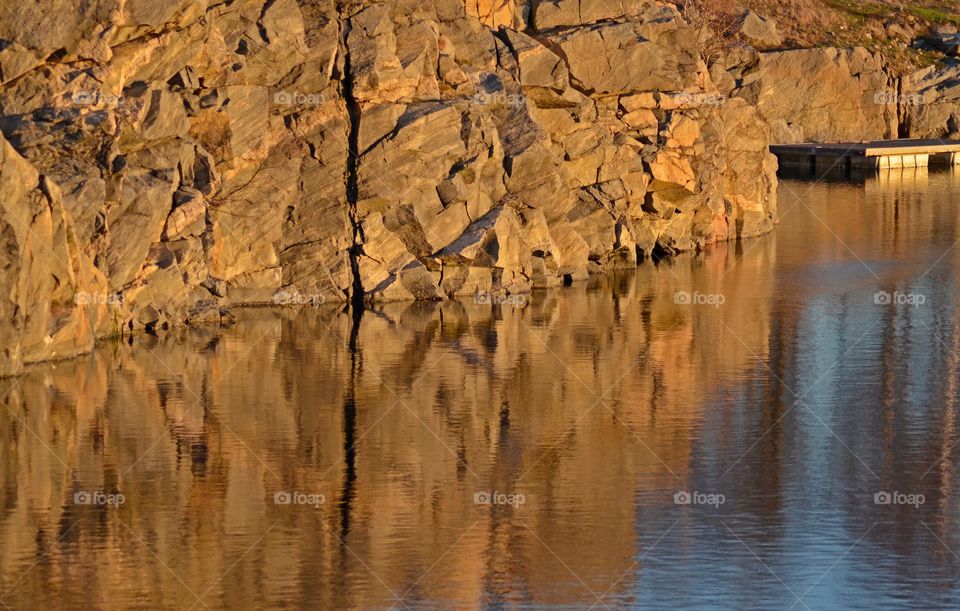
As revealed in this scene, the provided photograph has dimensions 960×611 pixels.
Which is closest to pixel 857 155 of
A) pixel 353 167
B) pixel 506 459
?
pixel 353 167

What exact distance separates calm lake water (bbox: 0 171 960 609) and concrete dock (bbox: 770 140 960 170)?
5351cm

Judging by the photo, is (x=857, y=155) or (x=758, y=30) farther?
(x=758, y=30)

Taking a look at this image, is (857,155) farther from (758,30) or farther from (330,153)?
(330,153)

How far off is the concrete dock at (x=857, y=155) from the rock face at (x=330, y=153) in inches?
1660

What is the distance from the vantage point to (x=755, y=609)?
98.5 feet

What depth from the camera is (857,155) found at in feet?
381

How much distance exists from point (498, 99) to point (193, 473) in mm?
28809

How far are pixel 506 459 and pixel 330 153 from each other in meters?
21.5

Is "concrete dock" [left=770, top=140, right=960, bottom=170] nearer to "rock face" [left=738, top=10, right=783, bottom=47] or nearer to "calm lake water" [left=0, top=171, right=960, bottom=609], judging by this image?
"rock face" [left=738, top=10, right=783, bottom=47]

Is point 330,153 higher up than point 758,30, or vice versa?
point 758,30

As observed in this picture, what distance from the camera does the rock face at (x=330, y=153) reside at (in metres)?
49.8

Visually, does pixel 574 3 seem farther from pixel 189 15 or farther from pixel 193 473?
pixel 193 473

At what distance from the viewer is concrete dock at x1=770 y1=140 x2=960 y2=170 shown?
116 metres

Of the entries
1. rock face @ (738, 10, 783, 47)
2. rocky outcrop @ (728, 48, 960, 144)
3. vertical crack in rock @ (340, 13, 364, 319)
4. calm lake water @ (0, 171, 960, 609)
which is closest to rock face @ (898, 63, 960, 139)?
rocky outcrop @ (728, 48, 960, 144)
